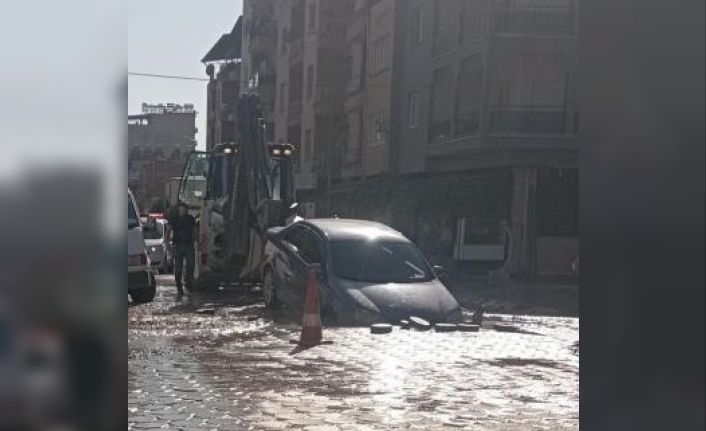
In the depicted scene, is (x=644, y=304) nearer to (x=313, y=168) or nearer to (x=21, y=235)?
(x=21, y=235)

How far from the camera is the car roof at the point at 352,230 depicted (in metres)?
13.6

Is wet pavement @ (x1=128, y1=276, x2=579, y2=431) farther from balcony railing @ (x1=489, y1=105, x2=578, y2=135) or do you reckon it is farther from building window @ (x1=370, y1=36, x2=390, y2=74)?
building window @ (x1=370, y1=36, x2=390, y2=74)

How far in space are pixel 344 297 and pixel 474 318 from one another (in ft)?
7.17

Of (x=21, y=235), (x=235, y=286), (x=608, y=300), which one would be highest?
(x=21, y=235)

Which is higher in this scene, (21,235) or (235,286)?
(21,235)

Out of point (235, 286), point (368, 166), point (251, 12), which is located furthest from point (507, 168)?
point (251, 12)

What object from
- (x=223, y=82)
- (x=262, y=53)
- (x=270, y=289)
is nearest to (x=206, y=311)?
(x=270, y=289)

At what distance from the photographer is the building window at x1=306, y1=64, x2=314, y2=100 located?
50.5 m

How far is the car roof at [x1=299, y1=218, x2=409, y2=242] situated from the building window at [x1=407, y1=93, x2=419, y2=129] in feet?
81.5

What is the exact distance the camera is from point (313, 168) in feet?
166

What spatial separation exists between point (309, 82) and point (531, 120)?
71.2 ft

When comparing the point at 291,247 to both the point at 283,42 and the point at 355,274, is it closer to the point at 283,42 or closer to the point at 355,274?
the point at 355,274

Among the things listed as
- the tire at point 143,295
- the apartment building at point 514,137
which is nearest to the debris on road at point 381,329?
the tire at point 143,295

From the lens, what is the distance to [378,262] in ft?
43.1
